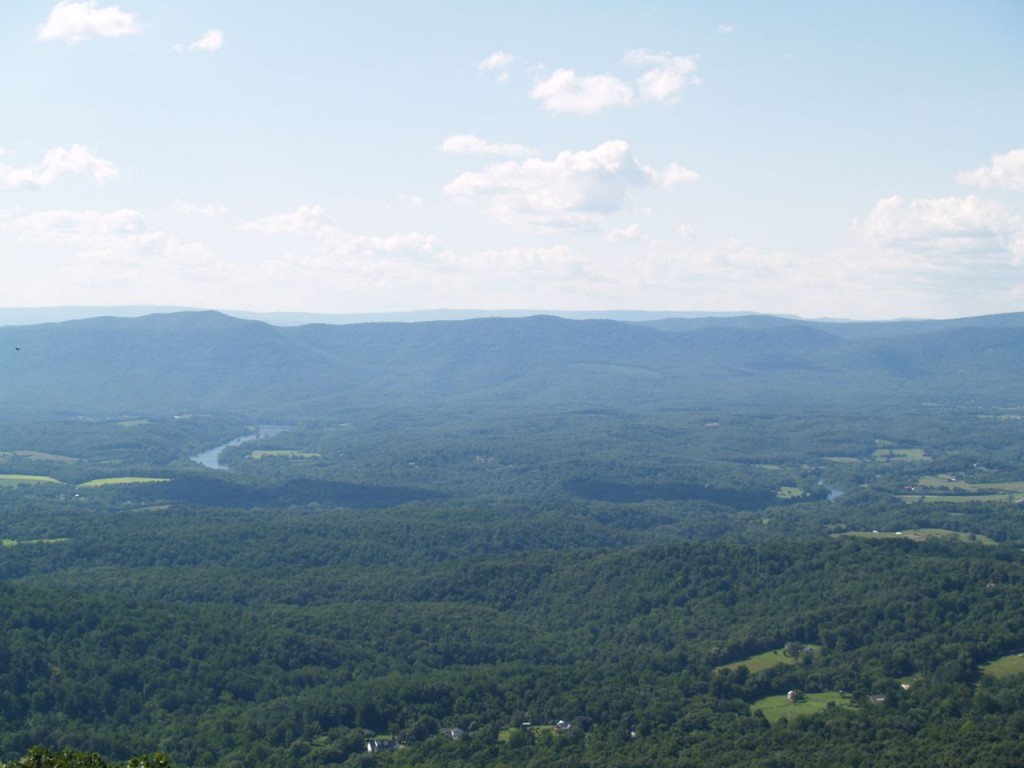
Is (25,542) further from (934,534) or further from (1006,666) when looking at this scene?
(934,534)

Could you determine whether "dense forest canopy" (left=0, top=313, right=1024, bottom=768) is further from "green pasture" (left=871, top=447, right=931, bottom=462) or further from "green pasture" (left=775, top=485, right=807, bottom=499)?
"green pasture" (left=871, top=447, right=931, bottom=462)

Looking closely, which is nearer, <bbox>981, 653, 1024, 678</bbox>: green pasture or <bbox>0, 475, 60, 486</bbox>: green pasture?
<bbox>981, 653, 1024, 678</bbox>: green pasture

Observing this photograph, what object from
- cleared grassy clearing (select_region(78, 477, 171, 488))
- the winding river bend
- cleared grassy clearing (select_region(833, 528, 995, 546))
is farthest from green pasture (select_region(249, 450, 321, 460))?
cleared grassy clearing (select_region(833, 528, 995, 546))

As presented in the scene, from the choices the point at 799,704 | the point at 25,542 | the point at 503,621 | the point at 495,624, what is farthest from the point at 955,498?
the point at 25,542

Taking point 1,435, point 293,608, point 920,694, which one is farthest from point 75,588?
point 1,435

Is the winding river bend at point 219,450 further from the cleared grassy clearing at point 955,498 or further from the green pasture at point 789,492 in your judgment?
the cleared grassy clearing at point 955,498

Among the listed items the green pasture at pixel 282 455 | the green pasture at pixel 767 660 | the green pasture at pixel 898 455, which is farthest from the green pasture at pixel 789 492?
the green pasture at pixel 767 660
